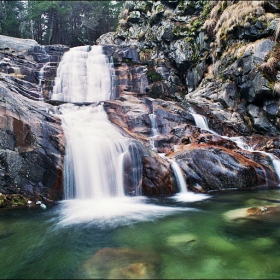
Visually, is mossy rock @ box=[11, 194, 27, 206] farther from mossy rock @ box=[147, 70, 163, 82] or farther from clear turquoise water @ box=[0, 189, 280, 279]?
mossy rock @ box=[147, 70, 163, 82]

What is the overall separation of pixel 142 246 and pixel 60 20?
4000 cm

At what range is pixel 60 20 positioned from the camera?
121ft

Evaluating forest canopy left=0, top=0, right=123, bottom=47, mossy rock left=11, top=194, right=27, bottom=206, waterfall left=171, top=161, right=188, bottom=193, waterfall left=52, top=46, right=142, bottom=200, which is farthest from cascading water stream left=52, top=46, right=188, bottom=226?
forest canopy left=0, top=0, right=123, bottom=47

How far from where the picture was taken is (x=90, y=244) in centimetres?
471

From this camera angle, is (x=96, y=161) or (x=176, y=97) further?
(x=176, y=97)

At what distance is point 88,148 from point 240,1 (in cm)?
1727

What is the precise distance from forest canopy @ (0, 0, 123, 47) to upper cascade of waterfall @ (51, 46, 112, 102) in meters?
15.5

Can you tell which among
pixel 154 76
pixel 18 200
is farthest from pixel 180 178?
pixel 154 76

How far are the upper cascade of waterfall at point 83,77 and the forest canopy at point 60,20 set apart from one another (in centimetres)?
1549

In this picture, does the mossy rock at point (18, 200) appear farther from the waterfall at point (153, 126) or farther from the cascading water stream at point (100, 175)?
the waterfall at point (153, 126)

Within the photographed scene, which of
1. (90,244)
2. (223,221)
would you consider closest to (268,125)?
(223,221)

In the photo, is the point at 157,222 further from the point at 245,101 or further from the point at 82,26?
the point at 82,26

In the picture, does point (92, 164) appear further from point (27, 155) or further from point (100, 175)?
point (27, 155)

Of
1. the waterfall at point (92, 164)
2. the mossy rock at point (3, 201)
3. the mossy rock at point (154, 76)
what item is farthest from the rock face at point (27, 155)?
the mossy rock at point (154, 76)
